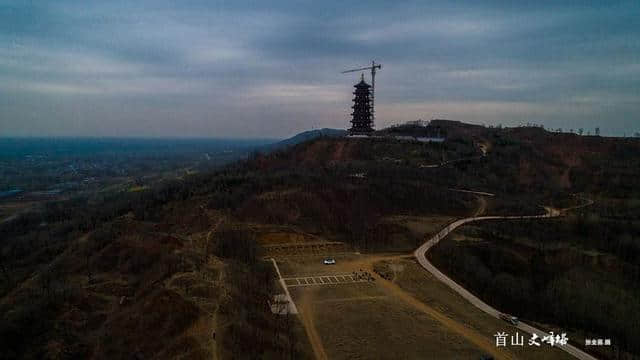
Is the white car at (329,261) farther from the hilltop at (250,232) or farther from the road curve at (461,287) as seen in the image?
the road curve at (461,287)

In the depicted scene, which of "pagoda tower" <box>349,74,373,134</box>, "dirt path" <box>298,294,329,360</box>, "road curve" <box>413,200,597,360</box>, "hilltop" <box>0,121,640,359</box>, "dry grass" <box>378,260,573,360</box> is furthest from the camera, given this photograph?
"pagoda tower" <box>349,74,373,134</box>

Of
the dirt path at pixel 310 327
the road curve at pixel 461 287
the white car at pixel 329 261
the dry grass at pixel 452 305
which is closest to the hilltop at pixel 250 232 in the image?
the dirt path at pixel 310 327

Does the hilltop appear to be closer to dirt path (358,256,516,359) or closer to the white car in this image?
dirt path (358,256,516,359)

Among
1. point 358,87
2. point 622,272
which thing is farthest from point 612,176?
point 358,87

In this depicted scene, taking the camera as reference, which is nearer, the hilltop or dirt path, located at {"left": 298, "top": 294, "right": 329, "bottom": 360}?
dirt path, located at {"left": 298, "top": 294, "right": 329, "bottom": 360}

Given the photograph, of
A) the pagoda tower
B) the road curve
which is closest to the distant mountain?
the pagoda tower

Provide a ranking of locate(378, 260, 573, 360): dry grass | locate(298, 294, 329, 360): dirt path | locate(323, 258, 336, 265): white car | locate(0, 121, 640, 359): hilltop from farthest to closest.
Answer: locate(323, 258, 336, 265): white car → locate(0, 121, 640, 359): hilltop → locate(378, 260, 573, 360): dry grass → locate(298, 294, 329, 360): dirt path
